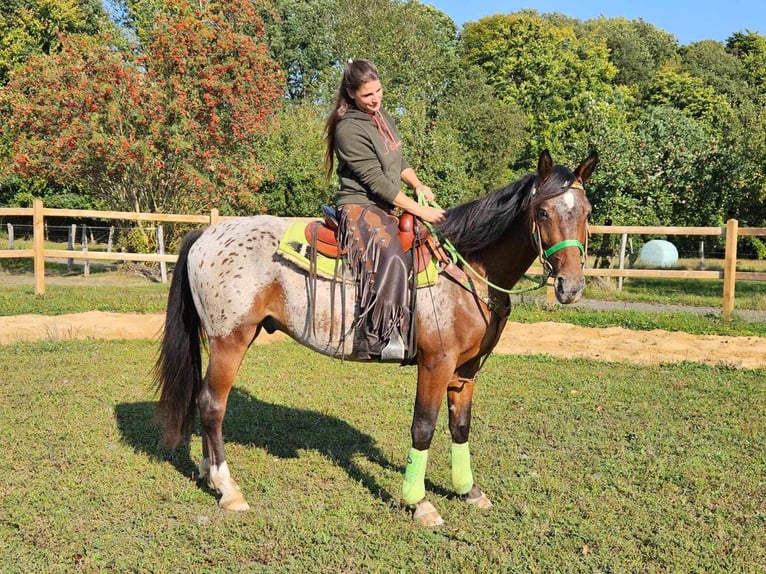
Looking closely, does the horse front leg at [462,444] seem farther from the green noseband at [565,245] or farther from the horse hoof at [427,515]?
the green noseband at [565,245]

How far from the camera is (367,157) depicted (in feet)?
13.5

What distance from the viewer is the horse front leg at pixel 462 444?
14.6 ft

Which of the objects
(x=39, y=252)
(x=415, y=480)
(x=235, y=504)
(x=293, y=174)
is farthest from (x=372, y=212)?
(x=293, y=174)

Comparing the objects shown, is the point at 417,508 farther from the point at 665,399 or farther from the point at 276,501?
the point at 665,399

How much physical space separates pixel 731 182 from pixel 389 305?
688 inches

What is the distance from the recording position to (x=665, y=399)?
696cm

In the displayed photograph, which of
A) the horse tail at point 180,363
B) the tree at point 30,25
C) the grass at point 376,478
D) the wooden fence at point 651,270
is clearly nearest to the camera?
the grass at point 376,478

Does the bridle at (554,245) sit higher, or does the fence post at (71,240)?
the bridle at (554,245)

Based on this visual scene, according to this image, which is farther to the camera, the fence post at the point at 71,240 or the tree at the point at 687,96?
the tree at the point at 687,96

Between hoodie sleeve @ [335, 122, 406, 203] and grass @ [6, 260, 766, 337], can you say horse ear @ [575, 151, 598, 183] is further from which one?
grass @ [6, 260, 766, 337]

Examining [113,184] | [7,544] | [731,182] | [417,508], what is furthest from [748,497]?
[113,184]

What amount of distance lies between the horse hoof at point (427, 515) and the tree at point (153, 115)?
1552cm

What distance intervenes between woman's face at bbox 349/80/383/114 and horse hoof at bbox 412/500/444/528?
2.60 meters

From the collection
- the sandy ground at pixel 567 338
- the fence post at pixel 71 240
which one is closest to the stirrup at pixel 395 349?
the sandy ground at pixel 567 338
